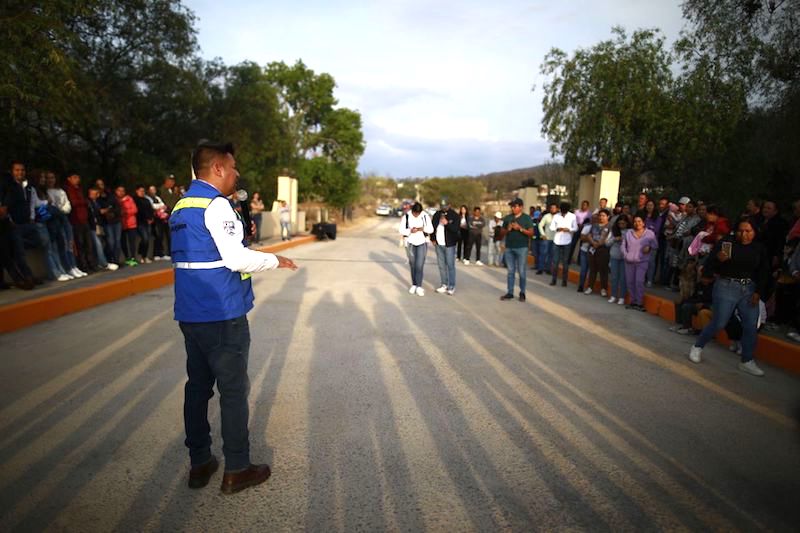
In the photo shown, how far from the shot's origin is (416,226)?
920 cm

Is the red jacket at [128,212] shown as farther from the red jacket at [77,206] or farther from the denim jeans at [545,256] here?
the denim jeans at [545,256]

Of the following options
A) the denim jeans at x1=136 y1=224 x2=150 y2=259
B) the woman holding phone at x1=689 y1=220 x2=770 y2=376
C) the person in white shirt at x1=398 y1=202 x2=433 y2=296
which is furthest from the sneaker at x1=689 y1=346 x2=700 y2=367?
the denim jeans at x1=136 y1=224 x2=150 y2=259

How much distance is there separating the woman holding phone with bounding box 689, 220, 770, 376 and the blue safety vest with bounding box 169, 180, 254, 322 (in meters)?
5.09

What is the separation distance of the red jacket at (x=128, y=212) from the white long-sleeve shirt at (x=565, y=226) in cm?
903

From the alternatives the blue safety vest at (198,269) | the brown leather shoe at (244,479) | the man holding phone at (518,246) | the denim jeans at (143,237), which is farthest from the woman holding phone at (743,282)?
the denim jeans at (143,237)

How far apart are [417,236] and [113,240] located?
243 inches

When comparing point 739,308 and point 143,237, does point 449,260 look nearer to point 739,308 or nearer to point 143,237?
point 739,308

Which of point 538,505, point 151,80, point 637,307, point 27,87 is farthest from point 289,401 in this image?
point 151,80

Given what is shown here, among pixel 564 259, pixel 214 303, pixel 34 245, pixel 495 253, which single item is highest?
pixel 214 303

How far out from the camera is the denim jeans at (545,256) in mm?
12846

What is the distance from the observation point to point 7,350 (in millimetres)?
5180

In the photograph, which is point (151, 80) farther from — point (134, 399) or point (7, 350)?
point (134, 399)

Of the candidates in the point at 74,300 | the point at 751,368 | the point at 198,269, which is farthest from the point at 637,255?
the point at 74,300

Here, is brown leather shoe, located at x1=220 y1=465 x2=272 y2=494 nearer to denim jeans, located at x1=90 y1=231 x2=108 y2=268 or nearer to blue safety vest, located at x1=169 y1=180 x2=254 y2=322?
blue safety vest, located at x1=169 y1=180 x2=254 y2=322
